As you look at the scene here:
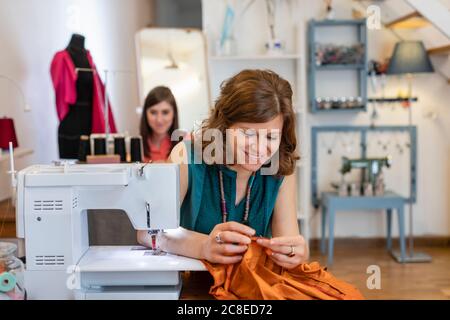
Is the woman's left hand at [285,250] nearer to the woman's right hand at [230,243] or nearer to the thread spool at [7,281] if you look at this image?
the woman's right hand at [230,243]

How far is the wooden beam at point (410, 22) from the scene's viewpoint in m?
3.01

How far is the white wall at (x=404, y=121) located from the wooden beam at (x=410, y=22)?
0.12 m

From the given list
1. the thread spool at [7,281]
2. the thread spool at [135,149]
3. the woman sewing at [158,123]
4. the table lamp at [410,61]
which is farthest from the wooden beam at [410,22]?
the thread spool at [7,281]

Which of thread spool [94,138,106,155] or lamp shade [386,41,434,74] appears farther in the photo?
lamp shade [386,41,434,74]

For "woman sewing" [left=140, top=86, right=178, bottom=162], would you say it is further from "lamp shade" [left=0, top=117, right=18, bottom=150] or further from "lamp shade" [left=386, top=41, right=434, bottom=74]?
"lamp shade" [left=386, top=41, right=434, bottom=74]

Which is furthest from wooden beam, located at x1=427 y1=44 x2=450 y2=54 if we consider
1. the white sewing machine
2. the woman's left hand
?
the white sewing machine

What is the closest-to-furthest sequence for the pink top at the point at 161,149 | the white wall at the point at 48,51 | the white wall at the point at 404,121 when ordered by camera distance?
1. the white wall at the point at 48,51
2. the pink top at the point at 161,149
3. the white wall at the point at 404,121

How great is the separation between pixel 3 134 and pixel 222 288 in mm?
1511

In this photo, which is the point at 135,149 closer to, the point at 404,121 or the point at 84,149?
the point at 84,149

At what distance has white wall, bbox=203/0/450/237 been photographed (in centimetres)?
336

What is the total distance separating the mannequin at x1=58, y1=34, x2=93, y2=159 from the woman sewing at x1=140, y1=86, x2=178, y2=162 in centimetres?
29

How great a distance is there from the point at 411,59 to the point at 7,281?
2.68 meters

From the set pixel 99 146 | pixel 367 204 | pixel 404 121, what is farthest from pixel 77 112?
pixel 404 121

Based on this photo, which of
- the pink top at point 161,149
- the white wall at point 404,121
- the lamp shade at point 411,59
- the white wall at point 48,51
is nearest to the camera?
the white wall at point 48,51
